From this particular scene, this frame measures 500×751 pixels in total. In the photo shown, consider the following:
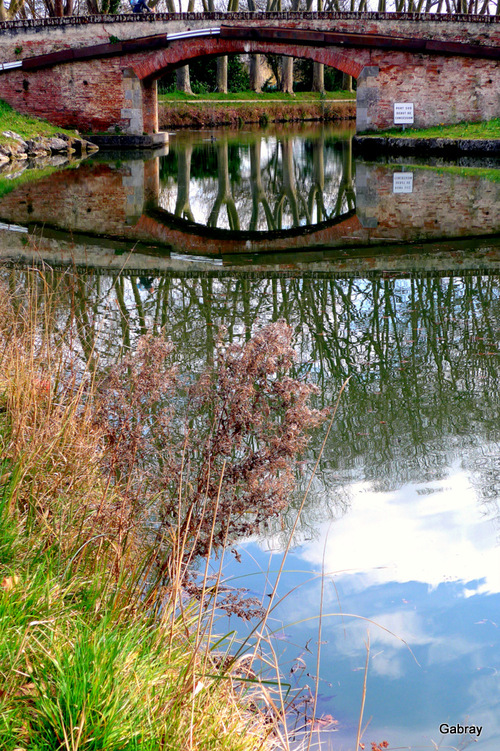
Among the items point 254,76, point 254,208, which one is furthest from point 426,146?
point 254,76

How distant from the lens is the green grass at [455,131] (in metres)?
20.8

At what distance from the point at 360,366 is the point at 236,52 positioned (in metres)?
20.0

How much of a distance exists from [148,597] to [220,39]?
74.7ft

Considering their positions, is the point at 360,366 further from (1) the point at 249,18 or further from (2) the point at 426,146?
(1) the point at 249,18

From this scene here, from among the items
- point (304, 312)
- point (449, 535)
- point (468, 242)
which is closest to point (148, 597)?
point (449, 535)

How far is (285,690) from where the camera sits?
2453 millimetres

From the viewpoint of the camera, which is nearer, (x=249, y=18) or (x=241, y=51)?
(x=249, y=18)

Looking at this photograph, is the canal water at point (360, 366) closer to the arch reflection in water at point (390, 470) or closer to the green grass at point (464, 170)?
the arch reflection in water at point (390, 470)

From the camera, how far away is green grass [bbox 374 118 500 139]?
68.3ft

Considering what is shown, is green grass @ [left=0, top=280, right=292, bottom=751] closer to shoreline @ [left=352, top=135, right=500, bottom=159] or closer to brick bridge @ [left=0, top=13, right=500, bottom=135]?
shoreline @ [left=352, top=135, right=500, bottom=159]

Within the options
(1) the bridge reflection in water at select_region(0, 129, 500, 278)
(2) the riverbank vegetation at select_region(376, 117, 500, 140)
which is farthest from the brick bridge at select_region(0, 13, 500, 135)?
(1) the bridge reflection in water at select_region(0, 129, 500, 278)

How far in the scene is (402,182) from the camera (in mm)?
14555

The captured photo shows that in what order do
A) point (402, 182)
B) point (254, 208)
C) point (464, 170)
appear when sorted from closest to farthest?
point (254, 208)
point (402, 182)
point (464, 170)

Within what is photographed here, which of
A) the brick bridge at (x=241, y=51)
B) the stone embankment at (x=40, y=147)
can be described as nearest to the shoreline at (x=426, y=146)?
the brick bridge at (x=241, y=51)
